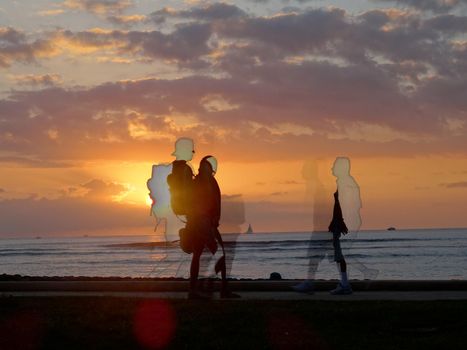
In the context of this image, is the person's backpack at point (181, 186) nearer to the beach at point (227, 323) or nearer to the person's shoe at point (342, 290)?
the beach at point (227, 323)

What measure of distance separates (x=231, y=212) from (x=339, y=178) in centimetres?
226

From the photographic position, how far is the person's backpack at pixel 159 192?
38.4 ft

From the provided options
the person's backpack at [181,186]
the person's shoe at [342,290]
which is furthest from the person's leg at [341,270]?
the person's backpack at [181,186]

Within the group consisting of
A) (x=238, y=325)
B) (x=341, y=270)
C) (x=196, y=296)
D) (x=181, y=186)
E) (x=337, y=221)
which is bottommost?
(x=238, y=325)

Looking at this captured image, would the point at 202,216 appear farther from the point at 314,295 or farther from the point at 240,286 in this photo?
the point at 240,286

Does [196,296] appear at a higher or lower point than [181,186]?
lower

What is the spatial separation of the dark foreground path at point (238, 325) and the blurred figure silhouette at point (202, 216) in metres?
0.84

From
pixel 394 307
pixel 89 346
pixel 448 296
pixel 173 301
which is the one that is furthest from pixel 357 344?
pixel 448 296

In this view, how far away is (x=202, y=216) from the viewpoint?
10680 millimetres

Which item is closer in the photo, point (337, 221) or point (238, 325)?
point (238, 325)

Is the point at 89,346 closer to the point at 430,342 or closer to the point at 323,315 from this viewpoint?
A: the point at 323,315

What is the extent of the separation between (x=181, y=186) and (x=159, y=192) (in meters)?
1.47

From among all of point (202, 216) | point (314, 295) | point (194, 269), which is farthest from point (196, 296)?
point (314, 295)

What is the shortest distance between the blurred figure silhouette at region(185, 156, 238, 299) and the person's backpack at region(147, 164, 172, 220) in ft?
2.71
